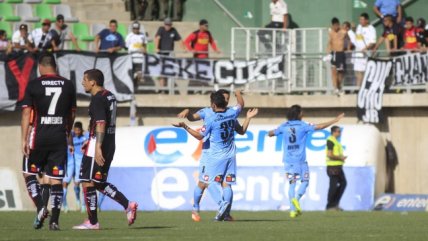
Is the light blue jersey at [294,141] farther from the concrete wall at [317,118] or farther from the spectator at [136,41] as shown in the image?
the spectator at [136,41]

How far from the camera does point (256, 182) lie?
29641 mm

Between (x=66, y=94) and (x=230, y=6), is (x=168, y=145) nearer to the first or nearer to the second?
(x=230, y=6)

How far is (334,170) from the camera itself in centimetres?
2884

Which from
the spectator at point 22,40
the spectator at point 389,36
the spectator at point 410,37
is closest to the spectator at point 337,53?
the spectator at point 389,36

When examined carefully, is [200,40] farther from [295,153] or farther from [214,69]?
[295,153]

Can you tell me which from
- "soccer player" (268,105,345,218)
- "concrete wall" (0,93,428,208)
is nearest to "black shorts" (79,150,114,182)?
"soccer player" (268,105,345,218)

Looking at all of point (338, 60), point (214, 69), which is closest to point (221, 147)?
point (214, 69)

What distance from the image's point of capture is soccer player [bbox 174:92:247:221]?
63.6 ft

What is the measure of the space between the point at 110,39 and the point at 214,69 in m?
2.69

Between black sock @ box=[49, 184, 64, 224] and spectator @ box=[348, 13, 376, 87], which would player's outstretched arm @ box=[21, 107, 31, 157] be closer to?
black sock @ box=[49, 184, 64, 224]

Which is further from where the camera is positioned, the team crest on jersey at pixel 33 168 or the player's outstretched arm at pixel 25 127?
the team crest on jersey at pixel 33 168

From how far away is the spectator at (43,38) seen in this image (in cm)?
3138

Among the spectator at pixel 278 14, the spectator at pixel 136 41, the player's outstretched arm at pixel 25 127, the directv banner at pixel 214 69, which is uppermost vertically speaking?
the spectator at pixel 278 14

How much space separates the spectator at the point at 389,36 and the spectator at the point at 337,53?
1000mm
